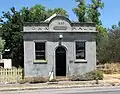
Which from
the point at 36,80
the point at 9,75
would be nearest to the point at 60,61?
the point at 36,80

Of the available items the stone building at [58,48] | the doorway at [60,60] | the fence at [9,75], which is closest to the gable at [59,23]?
the stone building at [58,48]

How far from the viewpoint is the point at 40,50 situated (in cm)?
3244

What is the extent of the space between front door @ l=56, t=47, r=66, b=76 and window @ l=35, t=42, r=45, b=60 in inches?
54.3

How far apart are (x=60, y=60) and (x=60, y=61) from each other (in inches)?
3.8

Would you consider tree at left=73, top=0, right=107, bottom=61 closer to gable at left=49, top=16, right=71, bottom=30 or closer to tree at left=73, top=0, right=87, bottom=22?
tree at left=73, top=0, right=87, bottom=22

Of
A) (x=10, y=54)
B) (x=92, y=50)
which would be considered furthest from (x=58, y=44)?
(x=10, y=54)

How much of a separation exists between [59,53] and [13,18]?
726 inches

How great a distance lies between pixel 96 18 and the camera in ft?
199

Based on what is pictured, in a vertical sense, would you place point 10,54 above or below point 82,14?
below

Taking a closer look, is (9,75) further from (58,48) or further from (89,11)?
(89,11)

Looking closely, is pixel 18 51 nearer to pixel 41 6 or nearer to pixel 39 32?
pixel 39 32

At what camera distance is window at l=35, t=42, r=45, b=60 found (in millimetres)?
32312

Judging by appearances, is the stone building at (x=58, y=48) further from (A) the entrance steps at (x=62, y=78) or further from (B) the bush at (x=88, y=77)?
(B) the bush at (x=88, y=77)

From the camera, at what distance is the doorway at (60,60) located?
3269cm
